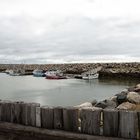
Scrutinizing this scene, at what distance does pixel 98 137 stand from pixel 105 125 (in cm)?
23

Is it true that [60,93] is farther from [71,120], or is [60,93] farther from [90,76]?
[71,120]

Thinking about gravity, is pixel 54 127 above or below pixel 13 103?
below

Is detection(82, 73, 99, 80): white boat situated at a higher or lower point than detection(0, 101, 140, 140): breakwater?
lower

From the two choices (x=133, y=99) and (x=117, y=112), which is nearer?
(x=117, y=112)

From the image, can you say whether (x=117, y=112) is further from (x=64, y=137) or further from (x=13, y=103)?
(x=13, y=103)

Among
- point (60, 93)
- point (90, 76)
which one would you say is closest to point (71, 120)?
point (60, 93)

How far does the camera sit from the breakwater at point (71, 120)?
4980 mm

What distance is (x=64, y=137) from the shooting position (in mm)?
5141

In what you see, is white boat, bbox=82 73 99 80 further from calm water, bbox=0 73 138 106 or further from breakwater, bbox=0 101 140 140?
breakwater, bbox=0 101 140 140

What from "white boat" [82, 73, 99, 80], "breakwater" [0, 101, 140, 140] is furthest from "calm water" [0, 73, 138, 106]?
"breakwater" [0, 101, 140, 140]

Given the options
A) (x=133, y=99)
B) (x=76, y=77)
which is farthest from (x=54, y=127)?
(x=76, y=77)

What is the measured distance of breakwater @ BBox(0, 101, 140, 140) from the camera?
4980 millimetres

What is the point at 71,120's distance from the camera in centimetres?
528

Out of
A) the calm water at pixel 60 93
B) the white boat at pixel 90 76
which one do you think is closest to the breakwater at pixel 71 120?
the calm water at pixel 60 93
